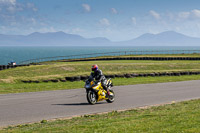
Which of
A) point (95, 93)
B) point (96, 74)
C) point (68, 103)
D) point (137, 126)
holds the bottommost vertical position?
point (68, 103)

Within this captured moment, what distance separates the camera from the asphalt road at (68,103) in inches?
448

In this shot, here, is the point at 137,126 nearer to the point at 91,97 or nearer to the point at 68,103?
the point at 91,97

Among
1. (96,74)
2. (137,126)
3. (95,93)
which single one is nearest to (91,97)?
(95,93)

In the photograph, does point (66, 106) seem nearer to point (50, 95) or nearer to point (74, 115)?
point (74, 115)

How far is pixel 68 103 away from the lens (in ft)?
46.2

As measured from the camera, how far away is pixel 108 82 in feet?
48.2

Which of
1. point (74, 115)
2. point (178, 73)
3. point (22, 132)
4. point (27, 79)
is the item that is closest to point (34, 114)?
point (74, 115)

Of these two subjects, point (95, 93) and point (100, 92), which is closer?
point (95, 93)

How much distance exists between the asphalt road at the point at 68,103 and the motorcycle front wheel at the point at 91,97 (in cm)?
22

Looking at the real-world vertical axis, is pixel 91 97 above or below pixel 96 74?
below

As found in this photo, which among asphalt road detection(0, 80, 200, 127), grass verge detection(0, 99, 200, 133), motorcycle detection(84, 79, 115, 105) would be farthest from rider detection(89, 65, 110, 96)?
grass verge detection(0, 99, 200, 133)

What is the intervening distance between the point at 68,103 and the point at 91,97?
105cm

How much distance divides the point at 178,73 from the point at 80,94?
1612cm

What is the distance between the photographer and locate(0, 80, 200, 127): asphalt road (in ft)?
37.3
